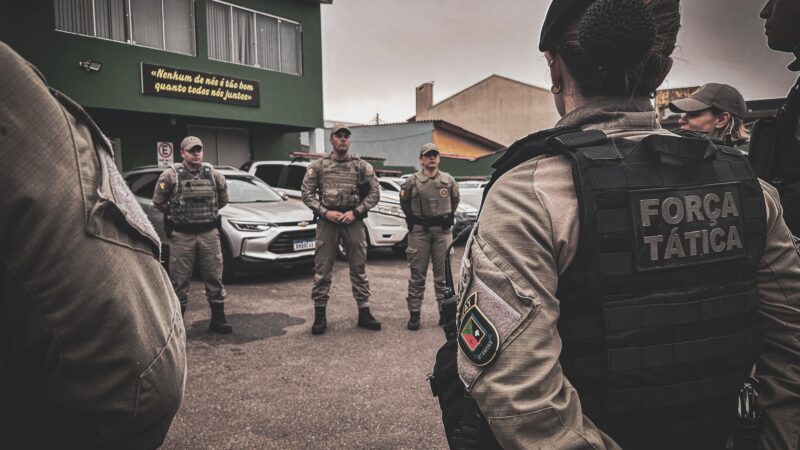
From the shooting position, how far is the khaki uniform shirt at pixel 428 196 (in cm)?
554

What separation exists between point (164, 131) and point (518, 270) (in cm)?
1391

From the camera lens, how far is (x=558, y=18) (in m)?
1.23

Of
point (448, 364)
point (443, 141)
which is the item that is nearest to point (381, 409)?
point (448, 364)

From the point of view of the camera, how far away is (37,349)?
836 mm

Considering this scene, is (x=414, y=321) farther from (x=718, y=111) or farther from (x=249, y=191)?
(x=249, y=191)

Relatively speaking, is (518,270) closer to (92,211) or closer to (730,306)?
(730,306)

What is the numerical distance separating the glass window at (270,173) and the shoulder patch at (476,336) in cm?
903

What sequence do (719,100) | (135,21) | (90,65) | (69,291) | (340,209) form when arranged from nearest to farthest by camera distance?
(69,291), (719,100), (340,209), (90,65), (135,21)

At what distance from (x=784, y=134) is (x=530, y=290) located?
6.57ft

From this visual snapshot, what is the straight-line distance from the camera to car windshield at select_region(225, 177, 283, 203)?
7660mm

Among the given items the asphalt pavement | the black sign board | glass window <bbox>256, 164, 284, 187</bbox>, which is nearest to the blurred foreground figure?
the asphalt pavement

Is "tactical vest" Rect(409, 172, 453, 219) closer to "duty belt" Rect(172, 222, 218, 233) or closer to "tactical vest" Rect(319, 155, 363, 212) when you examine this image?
"tactical vest" Rect(319, 155, 363, 212)

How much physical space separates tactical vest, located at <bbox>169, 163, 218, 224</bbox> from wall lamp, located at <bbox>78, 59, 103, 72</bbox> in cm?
812

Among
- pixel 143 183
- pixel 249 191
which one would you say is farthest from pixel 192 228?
pixel 143 183
